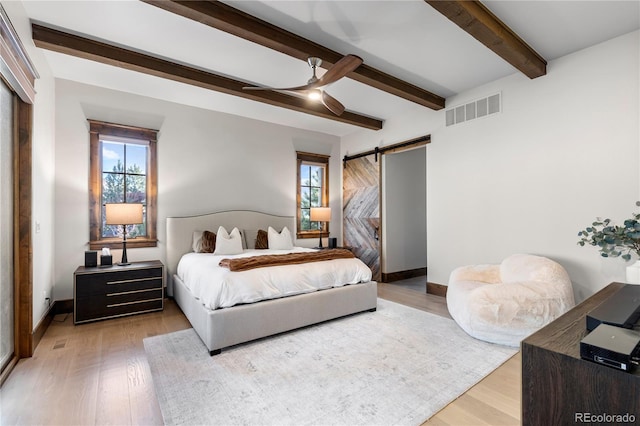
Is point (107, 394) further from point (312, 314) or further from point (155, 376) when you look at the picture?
point (312, 314)

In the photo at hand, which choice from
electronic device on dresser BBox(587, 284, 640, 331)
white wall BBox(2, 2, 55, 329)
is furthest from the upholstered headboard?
electronic device on dresser BBox(587, 284, 640, 331)

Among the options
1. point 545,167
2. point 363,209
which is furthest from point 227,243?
point 545,167

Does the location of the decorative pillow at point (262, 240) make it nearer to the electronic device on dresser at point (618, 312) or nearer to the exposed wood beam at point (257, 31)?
the exposed wood beam at point (257, 31)

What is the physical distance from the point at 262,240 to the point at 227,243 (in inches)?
29.7

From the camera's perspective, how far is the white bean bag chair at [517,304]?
2693 mm

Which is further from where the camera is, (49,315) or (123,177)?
(123,177)

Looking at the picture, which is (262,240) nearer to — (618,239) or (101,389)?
(101,389)

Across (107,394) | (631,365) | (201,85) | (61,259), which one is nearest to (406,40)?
(201,85)

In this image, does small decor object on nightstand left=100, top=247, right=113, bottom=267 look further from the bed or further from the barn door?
the barn door

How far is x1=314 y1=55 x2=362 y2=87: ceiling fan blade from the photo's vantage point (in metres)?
2.42

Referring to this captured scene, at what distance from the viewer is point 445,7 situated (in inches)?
86.8

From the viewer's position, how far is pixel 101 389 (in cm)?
209

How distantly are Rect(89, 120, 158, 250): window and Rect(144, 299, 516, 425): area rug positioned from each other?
5.88 feet

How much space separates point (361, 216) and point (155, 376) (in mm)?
4300
